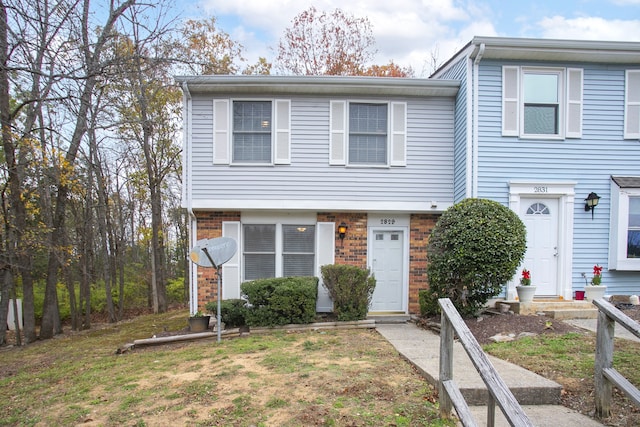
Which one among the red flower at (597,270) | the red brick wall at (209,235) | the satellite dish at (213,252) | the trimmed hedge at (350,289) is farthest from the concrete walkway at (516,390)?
the red brick wall at (209,235)

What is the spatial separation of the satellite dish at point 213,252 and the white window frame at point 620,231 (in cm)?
765

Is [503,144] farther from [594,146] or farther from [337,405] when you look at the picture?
[337,405]

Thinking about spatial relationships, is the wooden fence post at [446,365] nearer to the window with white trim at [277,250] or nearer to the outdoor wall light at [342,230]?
the outdoor wall light at [342,230]

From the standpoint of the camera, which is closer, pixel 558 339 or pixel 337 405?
pixel 337 405

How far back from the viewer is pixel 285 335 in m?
6.76

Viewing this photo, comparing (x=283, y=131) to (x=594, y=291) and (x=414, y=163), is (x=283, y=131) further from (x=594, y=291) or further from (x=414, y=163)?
(x=594, y=291)

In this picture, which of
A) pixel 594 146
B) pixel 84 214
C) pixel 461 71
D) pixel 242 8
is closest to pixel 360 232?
pixel 461 71

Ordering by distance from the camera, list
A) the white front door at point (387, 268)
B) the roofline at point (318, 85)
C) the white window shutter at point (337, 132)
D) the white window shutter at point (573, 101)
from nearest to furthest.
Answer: the white window shutter at point (573, 101) → the roofline at point (318, 85) → the white window shutter at point (337, 132) → the white front door at point (387, 268)

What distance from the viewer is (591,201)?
7719 millimetres

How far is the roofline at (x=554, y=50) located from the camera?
741cm

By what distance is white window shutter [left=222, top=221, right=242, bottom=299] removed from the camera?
8242 mm

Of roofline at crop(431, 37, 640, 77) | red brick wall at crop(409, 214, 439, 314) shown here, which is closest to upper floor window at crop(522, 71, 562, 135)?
roofline at crop(431, 37, 640, 77)

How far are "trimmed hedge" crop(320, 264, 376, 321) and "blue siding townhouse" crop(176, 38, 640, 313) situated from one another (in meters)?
0.83

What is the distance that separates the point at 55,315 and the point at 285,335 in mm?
7286
